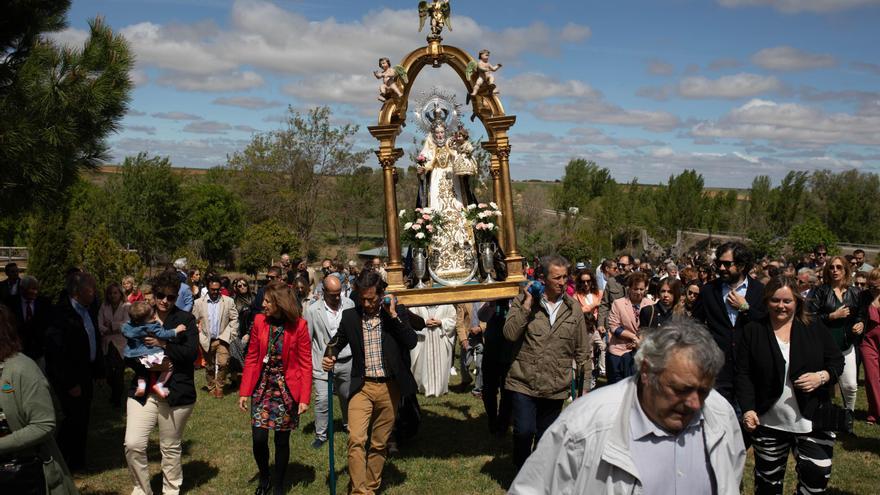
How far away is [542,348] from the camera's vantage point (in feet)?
21.1

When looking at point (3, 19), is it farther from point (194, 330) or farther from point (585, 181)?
point (585, 181)

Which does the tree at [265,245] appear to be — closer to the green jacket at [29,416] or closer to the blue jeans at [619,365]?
the blue jeans at [619,365]

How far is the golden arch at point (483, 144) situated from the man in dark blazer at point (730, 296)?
2.55 m

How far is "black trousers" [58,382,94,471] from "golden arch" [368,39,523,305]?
3.32m

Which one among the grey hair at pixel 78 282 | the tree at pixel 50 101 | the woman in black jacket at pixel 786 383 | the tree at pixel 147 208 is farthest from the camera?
the tree at pixel 147 208

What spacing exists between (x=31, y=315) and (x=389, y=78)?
486cm

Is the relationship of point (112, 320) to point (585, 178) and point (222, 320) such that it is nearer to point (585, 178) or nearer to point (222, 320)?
point (222, 320)

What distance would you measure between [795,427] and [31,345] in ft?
24.5

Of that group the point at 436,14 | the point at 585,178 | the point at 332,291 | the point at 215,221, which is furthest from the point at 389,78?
the point at 585,178

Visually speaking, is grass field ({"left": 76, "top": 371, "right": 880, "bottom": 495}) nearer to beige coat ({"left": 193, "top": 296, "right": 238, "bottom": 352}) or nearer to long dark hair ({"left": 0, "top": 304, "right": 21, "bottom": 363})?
beige coat ({"left": 193, "top": 296, "right": 238, "bottom": 352})

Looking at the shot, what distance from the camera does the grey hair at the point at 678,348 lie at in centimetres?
281

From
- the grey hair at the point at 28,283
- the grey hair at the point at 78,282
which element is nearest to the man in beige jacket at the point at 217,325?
the grey hair at the point at 28,283

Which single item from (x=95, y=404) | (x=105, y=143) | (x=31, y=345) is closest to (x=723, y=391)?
(x=105, y=143)

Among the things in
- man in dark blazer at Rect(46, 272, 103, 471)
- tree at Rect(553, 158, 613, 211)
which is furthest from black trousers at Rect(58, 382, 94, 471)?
tree at Rect(553, 158, 613, 211)
